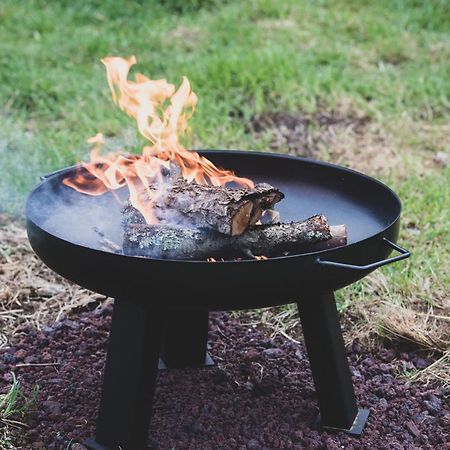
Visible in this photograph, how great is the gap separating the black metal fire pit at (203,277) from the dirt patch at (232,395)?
0.34 feet

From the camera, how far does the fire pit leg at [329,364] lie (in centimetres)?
233

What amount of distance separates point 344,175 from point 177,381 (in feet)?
2.94

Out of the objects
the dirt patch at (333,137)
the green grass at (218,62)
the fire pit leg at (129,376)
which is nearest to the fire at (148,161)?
the fire pit leg at (129,376)

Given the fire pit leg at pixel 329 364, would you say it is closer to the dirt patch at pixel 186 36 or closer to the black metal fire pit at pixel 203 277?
the black metal fire pit at pixel 203 277

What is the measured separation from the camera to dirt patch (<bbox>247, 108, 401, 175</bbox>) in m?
4.61

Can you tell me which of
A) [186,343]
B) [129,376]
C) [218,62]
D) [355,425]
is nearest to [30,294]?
[186,343]

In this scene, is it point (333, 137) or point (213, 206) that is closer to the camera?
point (213, 206)

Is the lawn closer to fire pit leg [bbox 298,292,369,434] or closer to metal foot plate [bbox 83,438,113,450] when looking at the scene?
fire pit leg [bbox 298,292,369,434]

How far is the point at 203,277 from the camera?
6.37 ft

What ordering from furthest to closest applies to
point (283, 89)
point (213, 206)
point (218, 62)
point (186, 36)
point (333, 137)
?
point (186, 36), point (218, 62), point (283, 89), point (333, 137), point (213, 206)

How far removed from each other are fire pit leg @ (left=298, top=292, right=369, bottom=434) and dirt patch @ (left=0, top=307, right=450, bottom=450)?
5 centimetres

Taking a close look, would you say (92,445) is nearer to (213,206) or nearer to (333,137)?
(213,206)

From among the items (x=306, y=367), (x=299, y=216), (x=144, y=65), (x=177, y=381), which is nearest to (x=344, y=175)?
(x=299, y=216)

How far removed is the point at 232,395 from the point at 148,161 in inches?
32.2
